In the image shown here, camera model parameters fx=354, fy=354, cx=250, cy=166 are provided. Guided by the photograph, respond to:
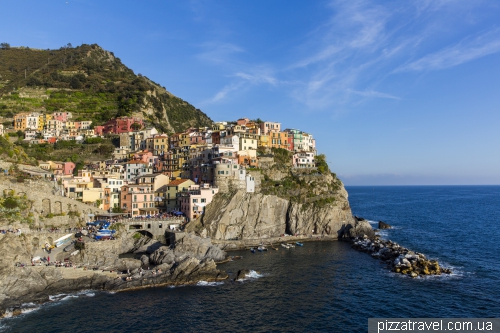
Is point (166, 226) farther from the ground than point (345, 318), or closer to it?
farther from the ground

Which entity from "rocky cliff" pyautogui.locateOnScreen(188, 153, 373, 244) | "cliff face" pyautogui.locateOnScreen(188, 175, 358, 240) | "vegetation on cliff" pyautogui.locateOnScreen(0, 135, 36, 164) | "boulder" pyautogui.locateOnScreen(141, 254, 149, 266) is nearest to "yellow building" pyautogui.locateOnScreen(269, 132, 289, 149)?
"rocky cliff" pyautogui.locateOnScreen(188, 153, 373, 244)

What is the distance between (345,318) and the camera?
31531 mm

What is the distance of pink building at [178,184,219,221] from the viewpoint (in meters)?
63.2

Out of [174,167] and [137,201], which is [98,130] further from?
[137,201]

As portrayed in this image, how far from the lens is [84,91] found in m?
126

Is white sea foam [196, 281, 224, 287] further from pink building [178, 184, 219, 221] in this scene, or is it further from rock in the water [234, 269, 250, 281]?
pink building [178, 184, 219, 221]

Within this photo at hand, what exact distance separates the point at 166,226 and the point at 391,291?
122ft

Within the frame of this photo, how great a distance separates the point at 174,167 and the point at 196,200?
69.9ft

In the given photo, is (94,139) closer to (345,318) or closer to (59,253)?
(59,253)

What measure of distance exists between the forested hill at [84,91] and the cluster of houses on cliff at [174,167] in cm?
1377

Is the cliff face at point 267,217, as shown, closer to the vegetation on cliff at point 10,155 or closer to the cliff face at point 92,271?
the cliff face at point 92,271

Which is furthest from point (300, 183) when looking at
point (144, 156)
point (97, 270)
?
point (97, 270)

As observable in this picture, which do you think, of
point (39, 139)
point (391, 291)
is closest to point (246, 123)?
point (39, 139)

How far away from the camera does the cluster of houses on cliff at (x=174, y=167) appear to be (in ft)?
217
